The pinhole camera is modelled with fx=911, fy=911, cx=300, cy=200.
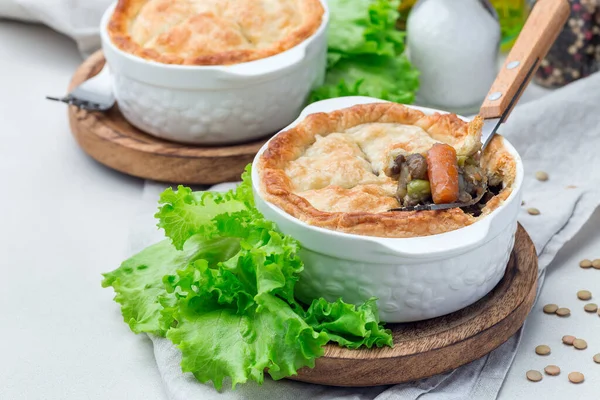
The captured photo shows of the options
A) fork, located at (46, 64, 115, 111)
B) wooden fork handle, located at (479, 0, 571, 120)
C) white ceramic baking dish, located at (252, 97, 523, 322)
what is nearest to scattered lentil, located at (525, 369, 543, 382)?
white ceramic baking dish, located at (252, 97, 523, 322)

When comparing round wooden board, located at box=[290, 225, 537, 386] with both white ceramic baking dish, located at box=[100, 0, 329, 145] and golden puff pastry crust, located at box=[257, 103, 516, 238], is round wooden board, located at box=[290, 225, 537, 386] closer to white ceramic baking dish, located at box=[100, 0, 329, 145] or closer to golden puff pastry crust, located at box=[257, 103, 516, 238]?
golden puff pastry crust, located at box=[257, 103, 516, 238]

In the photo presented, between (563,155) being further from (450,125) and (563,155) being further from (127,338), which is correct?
(127,338)

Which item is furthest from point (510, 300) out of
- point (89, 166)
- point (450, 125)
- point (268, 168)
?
point (89, 166)

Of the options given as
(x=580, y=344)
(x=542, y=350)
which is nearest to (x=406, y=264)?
(x=542, y=350)

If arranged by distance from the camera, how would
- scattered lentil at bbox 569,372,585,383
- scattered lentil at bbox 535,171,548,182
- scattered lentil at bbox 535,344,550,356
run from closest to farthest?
scattered lentil at bbox 569,372,585,383
scattered lentil at bbox 535,344,550,356
scattered lentil at bbox 535,171,548,182

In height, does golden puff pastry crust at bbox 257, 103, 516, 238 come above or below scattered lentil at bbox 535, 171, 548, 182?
above

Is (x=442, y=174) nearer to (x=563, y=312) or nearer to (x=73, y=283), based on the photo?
(x=563, y=312)

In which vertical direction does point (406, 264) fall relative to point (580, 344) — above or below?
above
